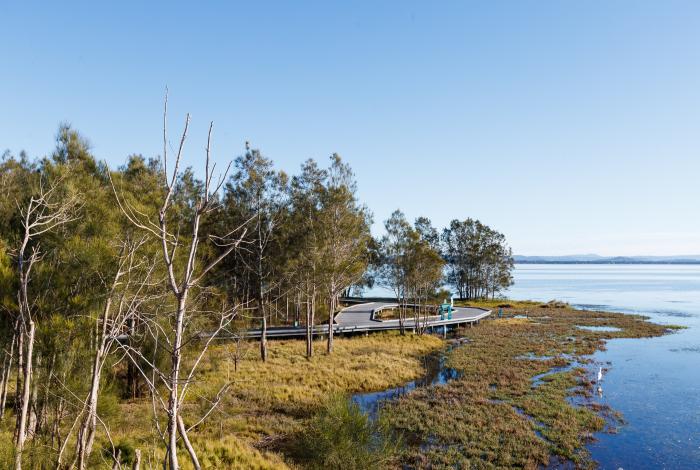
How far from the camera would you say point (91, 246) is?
35.0 feet

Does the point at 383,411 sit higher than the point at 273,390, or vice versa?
the point at 273,390

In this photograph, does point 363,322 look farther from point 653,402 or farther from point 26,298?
point 26,298

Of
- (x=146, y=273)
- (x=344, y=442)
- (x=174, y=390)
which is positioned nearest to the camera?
(x=174, y=390)

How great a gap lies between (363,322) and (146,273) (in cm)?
2984

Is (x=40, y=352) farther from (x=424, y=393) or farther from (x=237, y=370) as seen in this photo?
(x=424, y=393)

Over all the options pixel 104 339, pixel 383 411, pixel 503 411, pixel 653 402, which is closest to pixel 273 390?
pixel 383 411

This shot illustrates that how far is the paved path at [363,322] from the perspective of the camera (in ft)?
115

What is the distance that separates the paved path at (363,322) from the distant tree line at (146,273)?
201 centimetres

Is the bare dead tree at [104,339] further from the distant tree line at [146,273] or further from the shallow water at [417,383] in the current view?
the shallow water at [417,383]

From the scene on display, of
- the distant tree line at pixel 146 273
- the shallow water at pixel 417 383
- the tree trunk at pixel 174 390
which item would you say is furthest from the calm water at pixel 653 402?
the tree trunk at pixel 174 390

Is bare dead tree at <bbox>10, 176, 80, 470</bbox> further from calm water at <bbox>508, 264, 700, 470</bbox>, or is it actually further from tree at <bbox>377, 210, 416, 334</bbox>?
tree at <bbox>377, 210, 416, 334</bbox>

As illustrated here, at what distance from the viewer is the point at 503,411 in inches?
749

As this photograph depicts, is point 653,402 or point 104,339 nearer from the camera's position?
point 104,339

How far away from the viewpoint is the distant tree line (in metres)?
6.18
